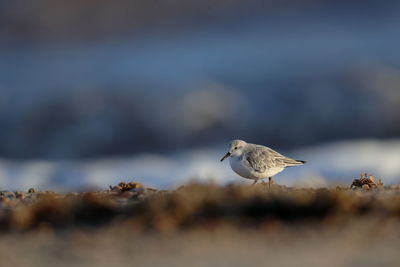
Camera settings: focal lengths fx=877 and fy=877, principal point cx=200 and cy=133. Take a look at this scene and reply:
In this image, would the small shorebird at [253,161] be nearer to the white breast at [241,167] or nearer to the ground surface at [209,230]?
the white breast at [241,167]

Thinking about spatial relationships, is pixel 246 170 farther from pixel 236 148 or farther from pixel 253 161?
pixel 236 148

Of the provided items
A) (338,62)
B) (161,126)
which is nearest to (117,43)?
(338,62)

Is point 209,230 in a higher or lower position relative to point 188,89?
lower

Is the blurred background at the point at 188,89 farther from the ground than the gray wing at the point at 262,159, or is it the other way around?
the blurred background at the point at 188,89

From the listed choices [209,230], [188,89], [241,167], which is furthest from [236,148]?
[188,89]

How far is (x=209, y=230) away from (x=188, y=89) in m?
25.5

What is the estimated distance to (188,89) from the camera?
108 feet

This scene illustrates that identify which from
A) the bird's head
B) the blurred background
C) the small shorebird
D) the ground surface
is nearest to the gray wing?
the small shorebird

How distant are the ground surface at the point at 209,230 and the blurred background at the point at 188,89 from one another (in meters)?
6.50

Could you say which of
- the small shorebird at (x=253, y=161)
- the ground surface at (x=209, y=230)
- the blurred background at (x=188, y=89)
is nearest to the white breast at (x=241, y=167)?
the small shorebird at (x=253, y=161)

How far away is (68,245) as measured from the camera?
7254mm

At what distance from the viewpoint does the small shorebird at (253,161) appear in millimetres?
10883

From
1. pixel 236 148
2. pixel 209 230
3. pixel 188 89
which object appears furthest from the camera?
pixel 188 89

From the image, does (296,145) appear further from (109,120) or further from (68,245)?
(68,245)
